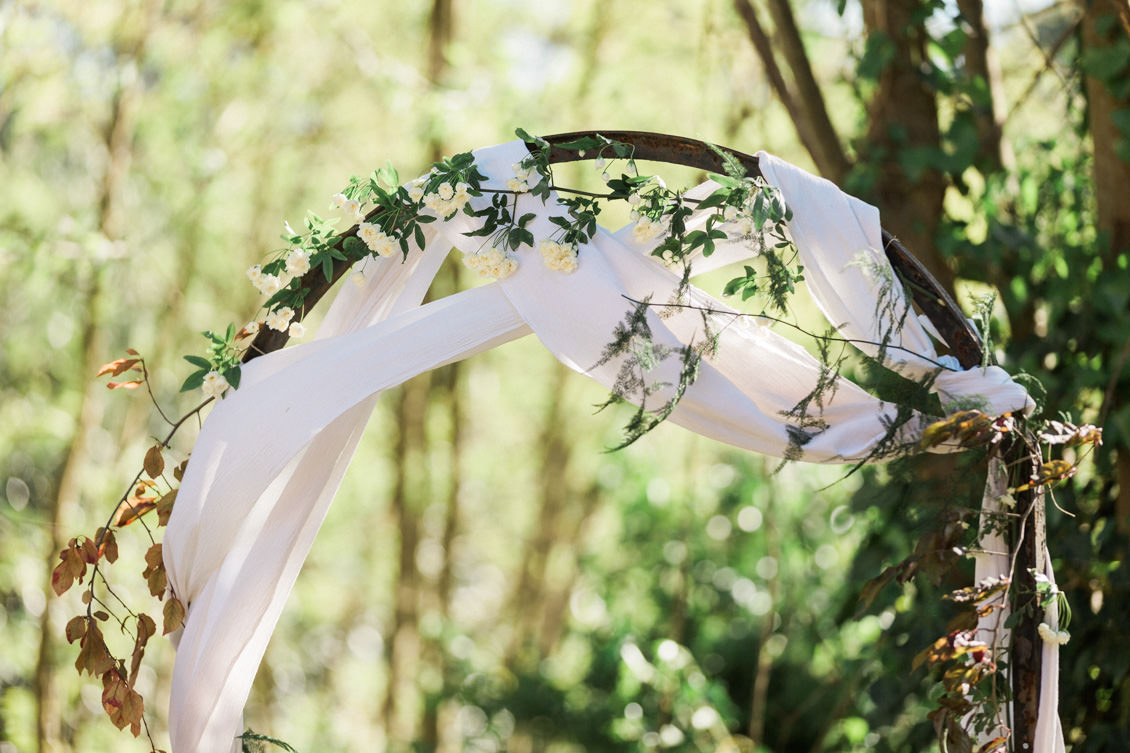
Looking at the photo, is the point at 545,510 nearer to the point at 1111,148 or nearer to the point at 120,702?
the point at 1111,148

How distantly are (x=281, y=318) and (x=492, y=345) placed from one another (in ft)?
1.14

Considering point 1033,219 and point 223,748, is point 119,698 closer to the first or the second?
point 223,748

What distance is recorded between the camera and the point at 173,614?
1685 millimetres

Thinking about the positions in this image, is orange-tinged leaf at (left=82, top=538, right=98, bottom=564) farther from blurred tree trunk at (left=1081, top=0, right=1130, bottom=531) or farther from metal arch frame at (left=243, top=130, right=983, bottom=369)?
blurred tree trunk at (left=1081, top=0, right=1130, bottom=531)

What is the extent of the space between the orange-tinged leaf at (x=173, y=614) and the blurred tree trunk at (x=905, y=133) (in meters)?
1.92

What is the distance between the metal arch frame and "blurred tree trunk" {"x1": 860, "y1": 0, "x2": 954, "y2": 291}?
38.4 inches

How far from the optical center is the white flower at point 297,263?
1.64 metres

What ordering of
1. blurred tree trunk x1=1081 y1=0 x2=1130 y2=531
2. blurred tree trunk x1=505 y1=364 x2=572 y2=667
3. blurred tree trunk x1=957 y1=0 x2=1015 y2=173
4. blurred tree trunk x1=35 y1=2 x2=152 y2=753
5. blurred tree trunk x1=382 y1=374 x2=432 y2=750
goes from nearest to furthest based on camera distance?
blurred tree trunk x1=1081 y1=0 x2=1130 y2=531 → blurred tree trunk x1=957 y1=0 x2=1015 y2=173 → blurred tree trunk x1=35 y1=2 x2=152 y2=753 → blurred tree trunk x1=382 y1=374 x2=432 y2=750 → blurred tree trunk x1=505 y1=364 x2=572 y2=667

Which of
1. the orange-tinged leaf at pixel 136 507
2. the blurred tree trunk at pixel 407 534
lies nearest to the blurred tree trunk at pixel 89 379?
the blurred tree trunk at pixel 407 534

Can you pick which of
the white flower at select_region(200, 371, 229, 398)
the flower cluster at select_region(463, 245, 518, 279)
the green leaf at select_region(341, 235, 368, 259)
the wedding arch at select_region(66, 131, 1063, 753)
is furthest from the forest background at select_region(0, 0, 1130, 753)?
the white flower at select_region(200, 371, 229, 398)

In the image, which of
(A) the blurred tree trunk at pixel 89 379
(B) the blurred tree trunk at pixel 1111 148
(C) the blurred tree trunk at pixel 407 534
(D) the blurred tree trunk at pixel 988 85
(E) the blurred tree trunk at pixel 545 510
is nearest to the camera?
(B) the blurred tree trunk at pixel 1111 148

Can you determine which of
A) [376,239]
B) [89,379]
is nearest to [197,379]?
[376,239]

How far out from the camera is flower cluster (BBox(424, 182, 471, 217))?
1625 millimetres

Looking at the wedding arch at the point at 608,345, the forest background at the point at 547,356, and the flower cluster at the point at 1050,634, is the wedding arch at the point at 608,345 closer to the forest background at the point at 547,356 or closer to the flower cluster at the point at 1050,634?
the flower cluster at the point at 1050,634
